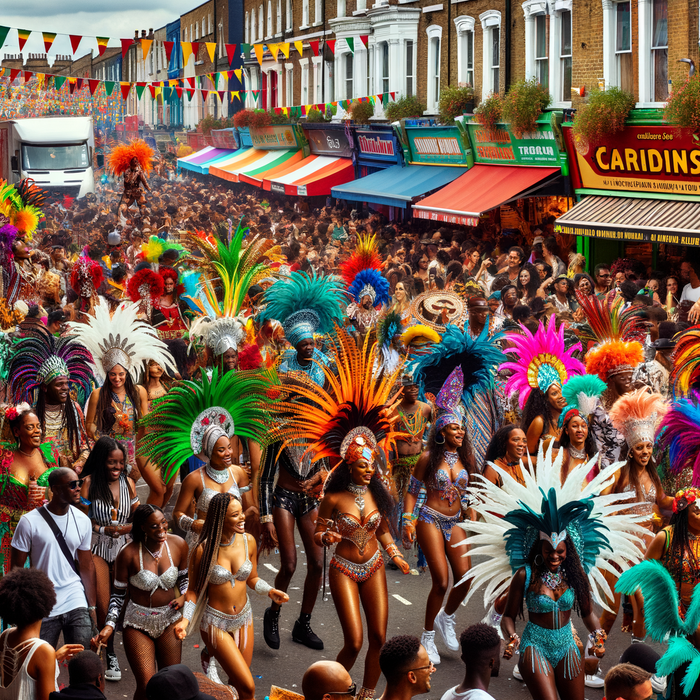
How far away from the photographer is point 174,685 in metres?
4.23

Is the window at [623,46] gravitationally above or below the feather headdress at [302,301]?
above

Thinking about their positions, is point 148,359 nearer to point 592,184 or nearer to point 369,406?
point 369,406

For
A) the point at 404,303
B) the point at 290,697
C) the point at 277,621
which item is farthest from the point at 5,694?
the point at 404,303

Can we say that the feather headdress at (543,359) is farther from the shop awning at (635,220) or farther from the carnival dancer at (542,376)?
the shop awning at (635,220)

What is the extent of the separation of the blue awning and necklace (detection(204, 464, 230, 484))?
17617 mm

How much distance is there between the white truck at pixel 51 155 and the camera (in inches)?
1304

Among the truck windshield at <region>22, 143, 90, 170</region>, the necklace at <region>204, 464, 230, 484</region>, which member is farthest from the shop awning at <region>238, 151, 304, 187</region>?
the necklace at <region>204, 464, 230, 484</region>

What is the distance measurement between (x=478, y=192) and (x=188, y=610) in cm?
1674

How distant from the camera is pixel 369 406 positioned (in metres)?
6.89

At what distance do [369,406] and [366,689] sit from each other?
1696 millimetres

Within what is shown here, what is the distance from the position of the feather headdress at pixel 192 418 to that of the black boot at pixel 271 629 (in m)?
1.15

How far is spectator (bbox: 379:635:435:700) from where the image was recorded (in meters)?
4.73

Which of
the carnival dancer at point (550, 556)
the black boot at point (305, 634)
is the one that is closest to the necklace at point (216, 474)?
the black boot at point (305, 634)

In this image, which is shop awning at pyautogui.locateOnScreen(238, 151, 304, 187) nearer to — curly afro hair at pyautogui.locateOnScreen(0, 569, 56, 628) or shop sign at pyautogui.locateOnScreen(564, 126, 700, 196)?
shop sign at pyautogui.locateOnScreen(564, 126, 700, 196)
